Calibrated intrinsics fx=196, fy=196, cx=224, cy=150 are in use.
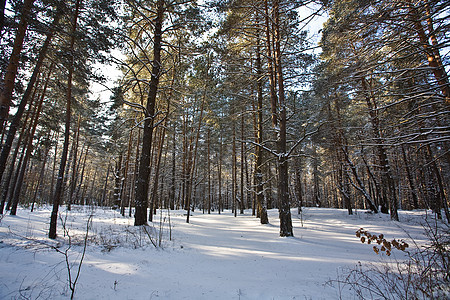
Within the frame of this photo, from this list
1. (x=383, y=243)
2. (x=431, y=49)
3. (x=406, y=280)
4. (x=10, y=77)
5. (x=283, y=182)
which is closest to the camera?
(x=406, y=280)

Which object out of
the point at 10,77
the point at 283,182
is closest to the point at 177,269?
the point at 283,182

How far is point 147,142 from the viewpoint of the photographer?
857 cm

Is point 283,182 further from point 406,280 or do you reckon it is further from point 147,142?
point 147,142

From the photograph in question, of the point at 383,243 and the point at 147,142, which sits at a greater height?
the point at 147,142

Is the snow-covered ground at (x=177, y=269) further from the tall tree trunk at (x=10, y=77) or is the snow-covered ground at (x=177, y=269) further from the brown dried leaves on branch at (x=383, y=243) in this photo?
the tall tree trunk at (x=10, y=77)

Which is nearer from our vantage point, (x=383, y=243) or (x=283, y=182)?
(x=383, y=243)

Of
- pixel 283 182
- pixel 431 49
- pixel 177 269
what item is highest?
pixel 431 49

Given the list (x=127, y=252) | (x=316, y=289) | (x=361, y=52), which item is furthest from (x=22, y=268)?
(x=361, y=52)

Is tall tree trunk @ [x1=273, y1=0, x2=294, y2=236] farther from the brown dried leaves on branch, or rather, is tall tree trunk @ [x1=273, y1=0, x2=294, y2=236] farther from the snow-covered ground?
the brown dried leaves on branch

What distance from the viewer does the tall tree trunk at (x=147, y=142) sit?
805 centimetres

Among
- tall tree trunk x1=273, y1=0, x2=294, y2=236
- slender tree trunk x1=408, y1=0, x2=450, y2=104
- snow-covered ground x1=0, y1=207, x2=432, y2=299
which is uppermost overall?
slender tree trunk x1=408, y1=0, x2=450, y2=104

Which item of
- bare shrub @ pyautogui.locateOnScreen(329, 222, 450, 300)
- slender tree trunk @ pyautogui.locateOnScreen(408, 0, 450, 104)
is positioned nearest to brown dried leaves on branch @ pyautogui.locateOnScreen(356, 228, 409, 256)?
bare shrub @ pyautogui.locateOnScreen(329, 222, 450, 300)

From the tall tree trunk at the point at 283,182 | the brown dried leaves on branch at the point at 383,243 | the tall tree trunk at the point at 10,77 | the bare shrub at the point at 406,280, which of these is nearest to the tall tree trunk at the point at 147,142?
the tall tree trunk at the point at 10,77

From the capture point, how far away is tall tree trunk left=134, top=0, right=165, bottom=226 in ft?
26.4
